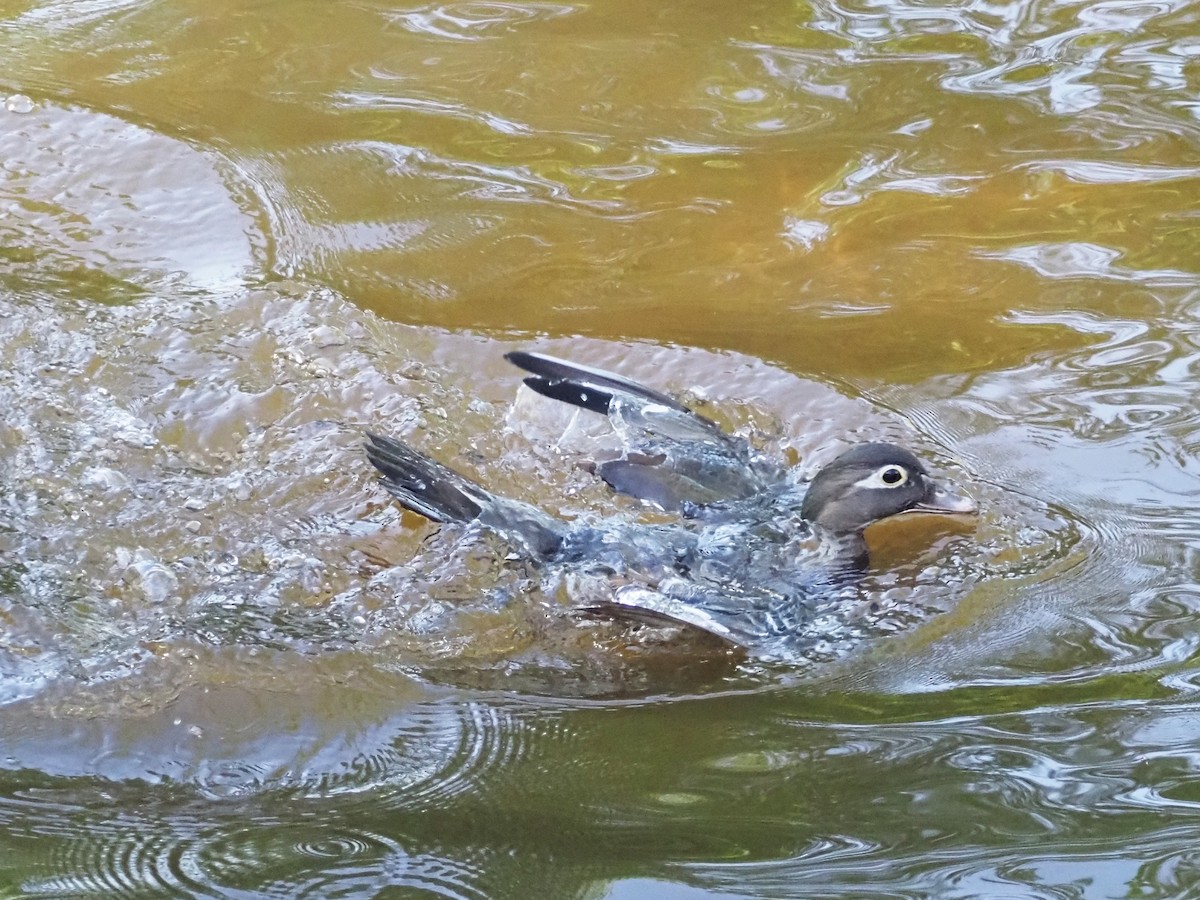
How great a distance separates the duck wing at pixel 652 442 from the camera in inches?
159

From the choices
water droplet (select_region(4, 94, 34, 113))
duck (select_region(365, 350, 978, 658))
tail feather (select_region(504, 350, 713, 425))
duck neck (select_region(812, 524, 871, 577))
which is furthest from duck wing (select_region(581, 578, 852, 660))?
water droplet (select_region(4, 94, 34, 113))

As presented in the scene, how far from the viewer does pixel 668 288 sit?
4.78 m

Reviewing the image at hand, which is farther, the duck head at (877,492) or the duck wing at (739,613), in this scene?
the duck head at (877,492)

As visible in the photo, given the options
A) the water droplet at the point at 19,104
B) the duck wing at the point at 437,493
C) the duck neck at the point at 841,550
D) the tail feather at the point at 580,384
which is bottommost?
the duck neck at the point at 841,550

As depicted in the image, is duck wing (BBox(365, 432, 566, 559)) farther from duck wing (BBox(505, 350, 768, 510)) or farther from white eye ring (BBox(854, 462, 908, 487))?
white eye ring (BBox(854, 462, 908, 487))

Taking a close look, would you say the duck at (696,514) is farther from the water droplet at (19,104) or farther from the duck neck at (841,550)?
the water droplet at (19,104)

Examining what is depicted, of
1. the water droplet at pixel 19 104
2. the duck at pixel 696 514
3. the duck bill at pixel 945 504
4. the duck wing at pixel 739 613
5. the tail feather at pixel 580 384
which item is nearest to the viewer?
the duck wing at pixel 739 613

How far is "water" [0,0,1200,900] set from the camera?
2.49 meters

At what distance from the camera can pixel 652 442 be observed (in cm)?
411

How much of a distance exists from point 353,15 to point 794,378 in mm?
3467

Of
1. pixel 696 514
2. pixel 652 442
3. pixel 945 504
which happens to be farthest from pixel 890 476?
pixel 652 442

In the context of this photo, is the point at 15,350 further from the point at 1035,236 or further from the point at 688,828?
the point at 1035,236

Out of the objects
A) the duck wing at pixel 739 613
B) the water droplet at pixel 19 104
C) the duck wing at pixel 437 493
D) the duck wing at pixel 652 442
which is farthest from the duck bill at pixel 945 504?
the water droplet at pixel 19 104

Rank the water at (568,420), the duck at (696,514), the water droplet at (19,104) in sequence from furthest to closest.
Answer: the water droplet at (19,104)
the duck at (696,514)
the water at (568,420)
